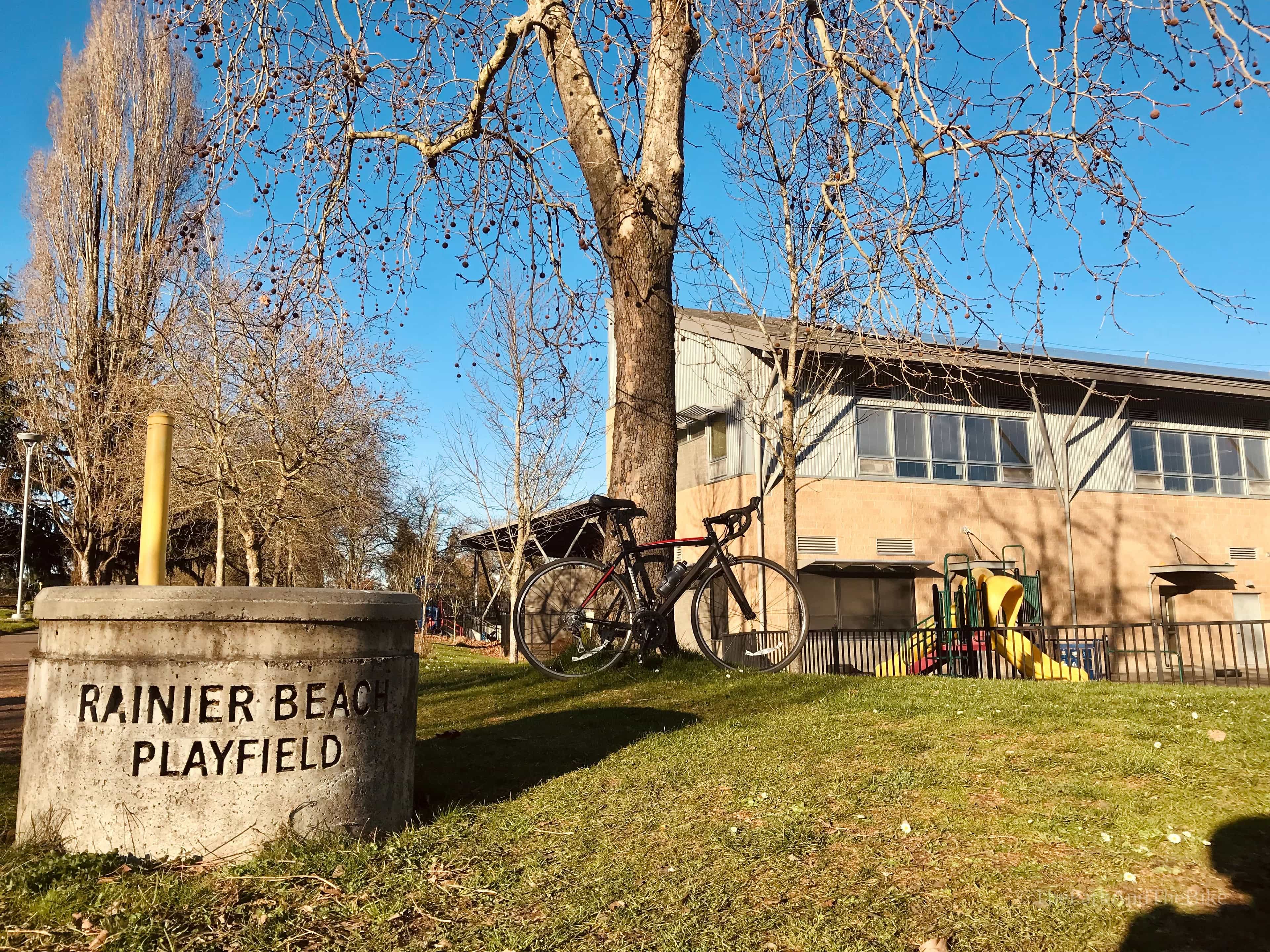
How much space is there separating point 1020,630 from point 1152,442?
54.5ft

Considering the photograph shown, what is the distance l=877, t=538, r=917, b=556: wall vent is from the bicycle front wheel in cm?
1572

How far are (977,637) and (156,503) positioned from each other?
14.5m

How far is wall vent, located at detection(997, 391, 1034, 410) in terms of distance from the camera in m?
25.5

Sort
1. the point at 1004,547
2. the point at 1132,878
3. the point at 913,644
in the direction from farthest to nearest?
the point at 1004,547, the point at 913,644, the point at 1132,878

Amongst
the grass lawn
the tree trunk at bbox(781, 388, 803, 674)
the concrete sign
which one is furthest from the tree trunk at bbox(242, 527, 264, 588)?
the concrete sign

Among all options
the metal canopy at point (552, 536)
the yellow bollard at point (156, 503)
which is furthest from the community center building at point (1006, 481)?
the yellow bollard at point (156, 503)

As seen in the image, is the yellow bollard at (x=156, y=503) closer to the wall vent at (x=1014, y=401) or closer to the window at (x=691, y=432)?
the window at (x=691, y=432)

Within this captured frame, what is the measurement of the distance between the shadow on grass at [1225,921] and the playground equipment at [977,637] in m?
10.6

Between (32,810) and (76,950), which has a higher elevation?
(32,810)

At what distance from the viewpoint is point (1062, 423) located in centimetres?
2598

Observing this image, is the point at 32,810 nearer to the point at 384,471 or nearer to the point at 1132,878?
the point at 1132,878

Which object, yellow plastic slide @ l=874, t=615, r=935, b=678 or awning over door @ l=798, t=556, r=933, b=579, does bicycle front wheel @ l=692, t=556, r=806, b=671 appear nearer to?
yellow plastic slide @ l=874, t=615, r=935, b=678

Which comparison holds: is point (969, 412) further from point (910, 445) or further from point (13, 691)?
point (13, 691)

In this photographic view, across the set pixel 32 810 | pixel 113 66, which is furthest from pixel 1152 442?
pixel 113 66
